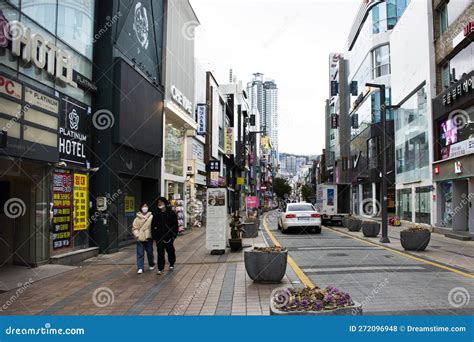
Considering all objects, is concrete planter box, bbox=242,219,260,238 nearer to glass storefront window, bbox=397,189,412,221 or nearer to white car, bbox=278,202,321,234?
white car, bbox=278,202,321,234

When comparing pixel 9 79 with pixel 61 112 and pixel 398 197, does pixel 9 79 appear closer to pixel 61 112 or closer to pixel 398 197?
pixel 61 112

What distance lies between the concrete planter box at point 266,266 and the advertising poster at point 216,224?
16.9ft

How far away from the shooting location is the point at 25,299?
313 inches

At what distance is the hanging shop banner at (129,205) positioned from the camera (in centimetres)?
1791

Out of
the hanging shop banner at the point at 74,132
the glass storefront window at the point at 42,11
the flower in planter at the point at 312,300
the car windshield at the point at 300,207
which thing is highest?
the glass storefront window at the point at 42,11

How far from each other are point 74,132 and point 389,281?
364 inches

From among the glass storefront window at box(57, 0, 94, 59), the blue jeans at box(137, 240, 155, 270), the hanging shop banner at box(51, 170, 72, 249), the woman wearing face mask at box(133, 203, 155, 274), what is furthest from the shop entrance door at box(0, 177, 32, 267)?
the glass storefront window at box(57, 0, 94, 59)

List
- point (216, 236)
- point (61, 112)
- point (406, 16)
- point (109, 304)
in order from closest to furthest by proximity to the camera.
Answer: point (109, 304) < point (61, 112) < point (216, 236) < point (406, 16)

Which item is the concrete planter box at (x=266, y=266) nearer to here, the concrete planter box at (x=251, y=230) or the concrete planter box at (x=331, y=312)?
the concrete planter box at (x=331, y=312)

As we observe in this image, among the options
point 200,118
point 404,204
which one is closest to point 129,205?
point 200,118

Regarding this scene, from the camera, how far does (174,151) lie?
962 inches

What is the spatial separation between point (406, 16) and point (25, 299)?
31853mm

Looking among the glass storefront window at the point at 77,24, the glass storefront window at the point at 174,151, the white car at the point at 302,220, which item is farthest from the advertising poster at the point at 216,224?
the white car at the point at 302,220

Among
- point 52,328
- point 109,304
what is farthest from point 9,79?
point 52,328
